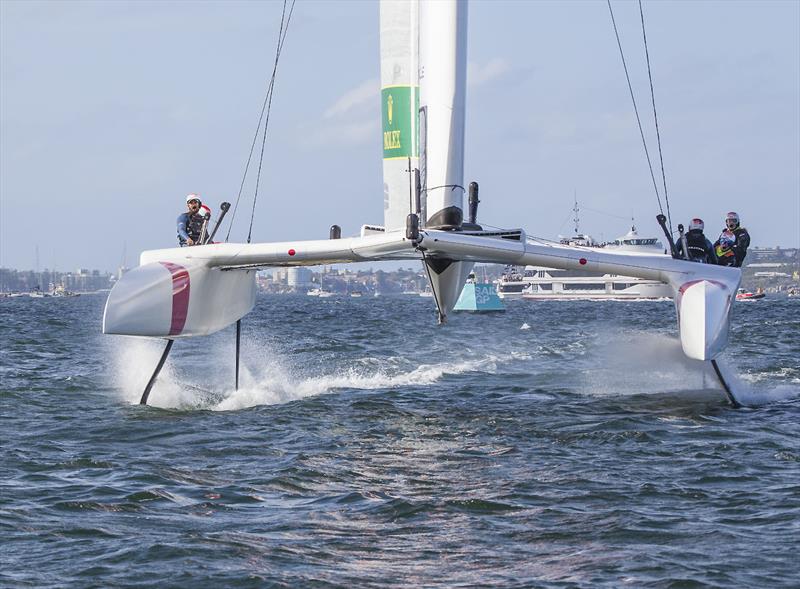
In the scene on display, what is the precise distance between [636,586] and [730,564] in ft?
1.71

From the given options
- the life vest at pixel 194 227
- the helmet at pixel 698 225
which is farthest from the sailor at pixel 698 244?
the life vest at pixel 194 227

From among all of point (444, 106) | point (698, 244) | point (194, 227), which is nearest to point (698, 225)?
point (698, 244)

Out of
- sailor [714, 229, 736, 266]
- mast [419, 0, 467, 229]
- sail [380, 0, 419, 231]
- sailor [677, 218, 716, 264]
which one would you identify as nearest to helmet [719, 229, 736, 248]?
sailor [714, 229, 736, 266]

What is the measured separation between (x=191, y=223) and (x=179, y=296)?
4.32ft

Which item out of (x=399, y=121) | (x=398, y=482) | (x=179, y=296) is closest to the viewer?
Answer: (x=398, y=482)

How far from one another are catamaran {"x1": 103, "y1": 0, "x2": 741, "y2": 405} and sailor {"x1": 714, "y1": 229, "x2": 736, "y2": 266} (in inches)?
41.0

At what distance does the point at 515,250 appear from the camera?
828cm

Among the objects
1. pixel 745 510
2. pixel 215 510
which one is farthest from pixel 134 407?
pixel 745 510

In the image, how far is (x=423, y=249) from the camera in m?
8.08

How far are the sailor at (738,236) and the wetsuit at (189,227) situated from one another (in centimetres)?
485

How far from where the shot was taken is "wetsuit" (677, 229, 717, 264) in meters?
9.95

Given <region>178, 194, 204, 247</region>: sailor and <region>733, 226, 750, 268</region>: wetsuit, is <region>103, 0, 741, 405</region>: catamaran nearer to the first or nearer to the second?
<region>178, 194, 204, 247</region>: sailor

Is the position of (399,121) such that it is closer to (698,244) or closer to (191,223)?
(191,223)

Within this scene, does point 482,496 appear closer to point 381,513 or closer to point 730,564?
point 381,513
